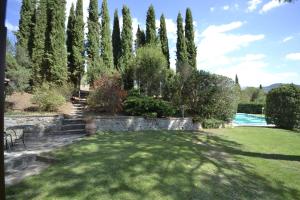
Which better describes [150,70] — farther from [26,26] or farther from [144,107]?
[26,26]

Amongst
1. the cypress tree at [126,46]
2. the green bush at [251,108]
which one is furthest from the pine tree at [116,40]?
the green bush at [251,108]

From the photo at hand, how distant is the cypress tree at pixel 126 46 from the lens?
21000 mm

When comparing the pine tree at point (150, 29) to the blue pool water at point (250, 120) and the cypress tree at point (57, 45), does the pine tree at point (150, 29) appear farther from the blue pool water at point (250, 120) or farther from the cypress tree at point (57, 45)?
the blue pool water at point (250, 120)

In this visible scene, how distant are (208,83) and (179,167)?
10.6 meters

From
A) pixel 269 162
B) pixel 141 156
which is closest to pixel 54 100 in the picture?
pixel 141 156

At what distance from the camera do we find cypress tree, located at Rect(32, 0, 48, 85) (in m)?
18.2

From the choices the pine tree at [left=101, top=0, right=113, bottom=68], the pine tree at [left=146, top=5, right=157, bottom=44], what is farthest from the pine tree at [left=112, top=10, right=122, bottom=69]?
the pine tree at [left=146, top=5, right=157, bottom=44]

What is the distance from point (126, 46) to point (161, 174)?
1859 centimetres

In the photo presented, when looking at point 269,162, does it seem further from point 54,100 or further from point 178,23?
point 178,23

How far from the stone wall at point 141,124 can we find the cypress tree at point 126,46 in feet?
24.0

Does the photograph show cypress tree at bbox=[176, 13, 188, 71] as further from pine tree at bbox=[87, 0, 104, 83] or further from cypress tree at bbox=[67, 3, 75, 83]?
cypress tree at bbox=[67, 3, 75, 83]

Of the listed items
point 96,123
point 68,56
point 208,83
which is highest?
point 68,56

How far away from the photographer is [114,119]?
12898mm

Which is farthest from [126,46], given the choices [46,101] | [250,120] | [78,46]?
[250,120]
